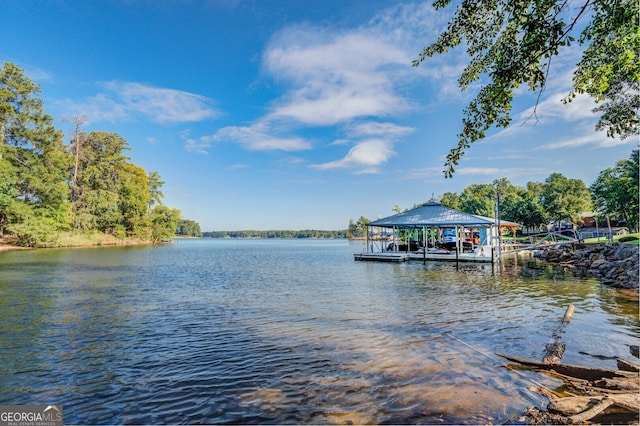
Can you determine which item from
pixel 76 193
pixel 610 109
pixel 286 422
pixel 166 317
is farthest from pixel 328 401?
pixel 76 193

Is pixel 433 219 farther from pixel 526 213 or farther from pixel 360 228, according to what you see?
pixel 360 228

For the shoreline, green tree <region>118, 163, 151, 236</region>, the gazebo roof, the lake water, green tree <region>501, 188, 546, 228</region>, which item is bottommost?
the lake water

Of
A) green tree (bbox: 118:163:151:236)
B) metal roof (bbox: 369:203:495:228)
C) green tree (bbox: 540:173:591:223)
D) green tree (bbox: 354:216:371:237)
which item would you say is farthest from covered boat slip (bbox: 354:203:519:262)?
green tree (bbox: 354:216:371:237)

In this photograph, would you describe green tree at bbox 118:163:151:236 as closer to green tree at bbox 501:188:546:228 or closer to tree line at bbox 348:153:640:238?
tree line at bbox 348:153:640:238

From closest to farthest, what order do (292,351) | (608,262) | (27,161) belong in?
(292,351)
(608,262)
(27,161)

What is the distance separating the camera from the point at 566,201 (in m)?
54.1

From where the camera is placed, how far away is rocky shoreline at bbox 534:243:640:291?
634 inches

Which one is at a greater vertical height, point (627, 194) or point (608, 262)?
point (627, 194)

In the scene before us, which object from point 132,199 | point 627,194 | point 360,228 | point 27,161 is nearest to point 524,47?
point 627,194

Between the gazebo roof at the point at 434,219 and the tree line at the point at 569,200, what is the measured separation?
11.6 feet

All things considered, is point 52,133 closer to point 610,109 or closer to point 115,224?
point 115,224

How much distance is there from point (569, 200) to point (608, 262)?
134 feet

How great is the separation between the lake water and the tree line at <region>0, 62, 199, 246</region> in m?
38.5

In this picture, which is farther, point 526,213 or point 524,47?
point 526,213
